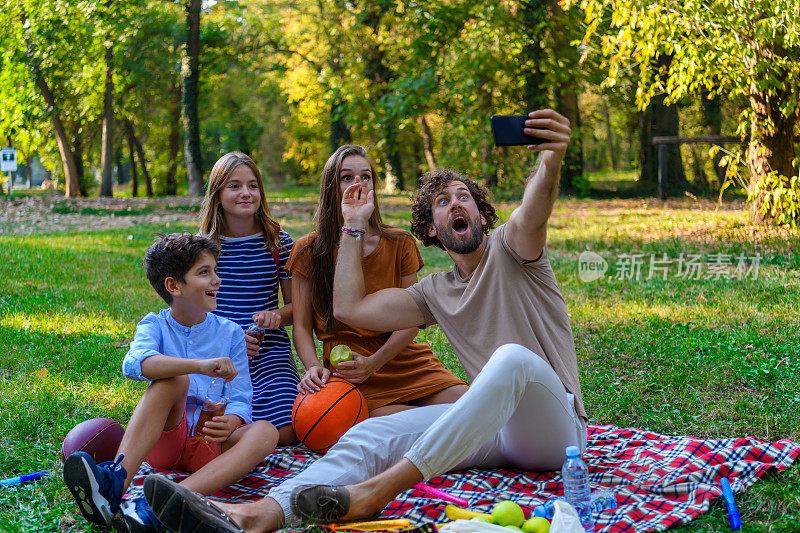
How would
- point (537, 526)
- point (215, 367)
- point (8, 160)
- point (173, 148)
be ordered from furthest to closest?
point (173, 148)
point (8, 160)
point (215, 367)
point (537, 526)

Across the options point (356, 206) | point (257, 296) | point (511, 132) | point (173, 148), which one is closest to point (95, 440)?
point (257, 296)

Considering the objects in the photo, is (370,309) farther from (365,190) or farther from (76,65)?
(76,65)

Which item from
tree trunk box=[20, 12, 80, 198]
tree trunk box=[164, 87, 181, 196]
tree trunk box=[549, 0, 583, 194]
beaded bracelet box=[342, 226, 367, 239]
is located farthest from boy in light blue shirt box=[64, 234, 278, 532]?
tree trunk box=[164, 87, 181, 196]

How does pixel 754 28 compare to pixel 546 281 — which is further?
pixel 754 28

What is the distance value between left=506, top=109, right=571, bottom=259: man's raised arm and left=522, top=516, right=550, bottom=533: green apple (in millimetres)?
1155

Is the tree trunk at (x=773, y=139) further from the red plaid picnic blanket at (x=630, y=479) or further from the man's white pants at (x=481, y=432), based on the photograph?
the man's white pants at (x=481, y=432)

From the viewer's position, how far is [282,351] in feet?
14.9

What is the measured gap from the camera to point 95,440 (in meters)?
3.78

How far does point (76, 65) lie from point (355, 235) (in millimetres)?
17371

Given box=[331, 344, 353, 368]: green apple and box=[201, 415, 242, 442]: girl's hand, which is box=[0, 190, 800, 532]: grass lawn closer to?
box=[201, 415, 242, 442]: girl's hand

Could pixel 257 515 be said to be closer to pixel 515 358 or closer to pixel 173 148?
pixel 515 358

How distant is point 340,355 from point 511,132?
1588mm

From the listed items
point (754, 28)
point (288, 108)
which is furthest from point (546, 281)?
point (288, 108)

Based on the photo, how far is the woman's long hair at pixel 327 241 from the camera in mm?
4422
